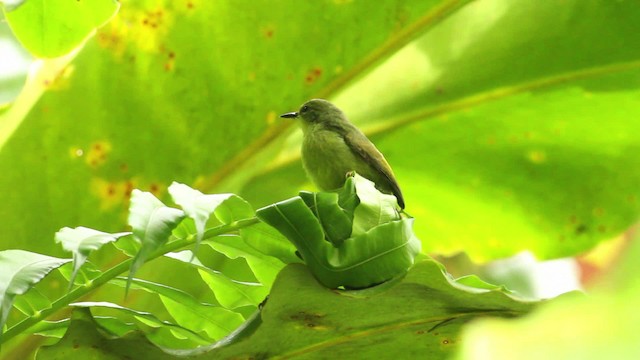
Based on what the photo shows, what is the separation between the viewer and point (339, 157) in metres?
1.41

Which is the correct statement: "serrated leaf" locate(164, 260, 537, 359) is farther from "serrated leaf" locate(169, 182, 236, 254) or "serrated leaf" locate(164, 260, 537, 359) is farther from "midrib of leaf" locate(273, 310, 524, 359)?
"serrated leaf" locate(169, 182, 236, 254)

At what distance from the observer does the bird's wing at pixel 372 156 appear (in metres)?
1.36

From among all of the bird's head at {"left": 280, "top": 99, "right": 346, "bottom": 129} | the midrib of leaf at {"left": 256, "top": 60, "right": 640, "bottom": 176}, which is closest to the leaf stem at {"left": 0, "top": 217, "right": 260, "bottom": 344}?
the bird's head at {"left": 280, "top": 99, "right": 346, "bottom": 129}

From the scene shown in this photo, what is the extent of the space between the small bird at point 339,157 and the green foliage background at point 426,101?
0.54 feet

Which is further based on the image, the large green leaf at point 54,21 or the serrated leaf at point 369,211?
the large green leaf at point 54,21

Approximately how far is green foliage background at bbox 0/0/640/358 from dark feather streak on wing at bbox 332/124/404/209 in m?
0.19

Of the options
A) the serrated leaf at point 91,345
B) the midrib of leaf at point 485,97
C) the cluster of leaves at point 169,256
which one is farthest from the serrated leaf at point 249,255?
the midrib of leaf at point 485,97

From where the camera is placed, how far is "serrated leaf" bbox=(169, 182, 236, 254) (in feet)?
2.55

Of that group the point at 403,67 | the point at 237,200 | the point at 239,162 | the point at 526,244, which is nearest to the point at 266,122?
the point at 239,162

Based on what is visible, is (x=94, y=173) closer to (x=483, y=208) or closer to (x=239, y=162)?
(x=239, y=162)

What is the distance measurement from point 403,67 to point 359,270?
0.94 metres

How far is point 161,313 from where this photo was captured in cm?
146

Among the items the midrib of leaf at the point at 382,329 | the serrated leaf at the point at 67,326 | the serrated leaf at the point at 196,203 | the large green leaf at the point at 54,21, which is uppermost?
the large green leaf at the point at 54,21

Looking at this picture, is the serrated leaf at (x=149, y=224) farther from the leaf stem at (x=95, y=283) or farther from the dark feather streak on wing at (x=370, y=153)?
the dark feather streak on wing at (x=370, y=153)
